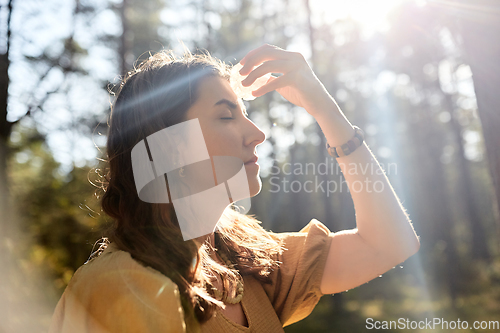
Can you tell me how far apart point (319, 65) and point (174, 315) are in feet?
36.2

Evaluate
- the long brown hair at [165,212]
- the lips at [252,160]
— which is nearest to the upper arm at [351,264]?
the long brown hair at [165,212]

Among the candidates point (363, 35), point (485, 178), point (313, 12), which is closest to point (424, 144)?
point (363, 35)

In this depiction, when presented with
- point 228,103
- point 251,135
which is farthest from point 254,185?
point 228,103

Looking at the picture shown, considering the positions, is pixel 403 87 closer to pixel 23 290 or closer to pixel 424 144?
pixel 424 144

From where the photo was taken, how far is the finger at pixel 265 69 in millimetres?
1357

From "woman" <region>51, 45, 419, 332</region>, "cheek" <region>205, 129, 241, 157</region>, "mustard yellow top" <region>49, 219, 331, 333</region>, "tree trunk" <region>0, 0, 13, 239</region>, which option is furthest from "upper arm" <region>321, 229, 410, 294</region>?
"tree trunk" <region>0, 0, 13, 239</region>

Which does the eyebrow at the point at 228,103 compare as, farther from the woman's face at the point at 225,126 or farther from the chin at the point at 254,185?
the chin at the point at 254,185

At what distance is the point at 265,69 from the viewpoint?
4.50 feet

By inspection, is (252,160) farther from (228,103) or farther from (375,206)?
(375,206)

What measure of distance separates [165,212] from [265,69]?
2.52ft

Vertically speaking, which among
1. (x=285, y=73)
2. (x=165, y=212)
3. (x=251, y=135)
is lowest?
(x=165, y=212)

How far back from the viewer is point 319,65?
10836 mm

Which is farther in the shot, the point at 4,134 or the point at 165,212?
the point at 4,134

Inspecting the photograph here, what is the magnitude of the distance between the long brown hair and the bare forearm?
0.48m
